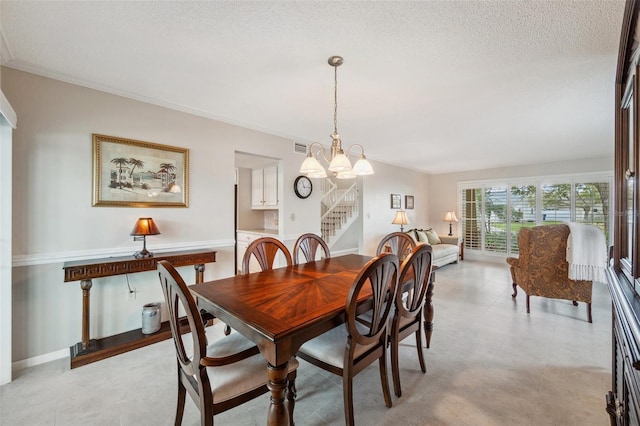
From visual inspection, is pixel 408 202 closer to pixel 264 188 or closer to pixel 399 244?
pixel 264 188

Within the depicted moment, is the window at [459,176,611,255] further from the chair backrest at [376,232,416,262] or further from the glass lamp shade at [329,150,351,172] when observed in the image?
the glass lamp shade at [329,150,351,172]

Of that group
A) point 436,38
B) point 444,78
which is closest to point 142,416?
point 436,38

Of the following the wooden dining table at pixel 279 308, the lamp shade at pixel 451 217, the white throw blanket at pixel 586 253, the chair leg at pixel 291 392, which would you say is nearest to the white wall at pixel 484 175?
the lamp shade at pixel 451 217

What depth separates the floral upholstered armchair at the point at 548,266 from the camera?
3.13 meters

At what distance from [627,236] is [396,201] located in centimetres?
508

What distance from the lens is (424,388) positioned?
6.37 feet

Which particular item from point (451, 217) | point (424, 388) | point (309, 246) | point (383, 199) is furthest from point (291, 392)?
point (451, 217)

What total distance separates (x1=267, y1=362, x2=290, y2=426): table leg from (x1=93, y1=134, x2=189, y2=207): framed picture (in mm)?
2369

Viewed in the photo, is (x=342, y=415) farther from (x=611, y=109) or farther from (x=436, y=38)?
(x=611, y=109)

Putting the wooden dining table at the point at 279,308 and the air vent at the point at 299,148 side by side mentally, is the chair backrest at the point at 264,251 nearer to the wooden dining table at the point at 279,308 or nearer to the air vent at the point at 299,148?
the wooden dining table at the point at 279,308

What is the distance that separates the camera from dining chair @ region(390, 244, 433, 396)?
1.77 metres

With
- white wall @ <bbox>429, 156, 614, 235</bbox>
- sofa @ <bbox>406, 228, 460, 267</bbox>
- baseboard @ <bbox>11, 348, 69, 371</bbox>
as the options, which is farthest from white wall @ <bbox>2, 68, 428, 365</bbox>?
white wall @ <bbox>429, 156, 614, 235</bbox>

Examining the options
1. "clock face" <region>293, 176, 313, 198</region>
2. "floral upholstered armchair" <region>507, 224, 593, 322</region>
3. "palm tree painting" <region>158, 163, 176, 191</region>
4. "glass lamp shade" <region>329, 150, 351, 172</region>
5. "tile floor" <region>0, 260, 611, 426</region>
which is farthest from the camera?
"clock face" <region>293, 176, 313, 198</region>

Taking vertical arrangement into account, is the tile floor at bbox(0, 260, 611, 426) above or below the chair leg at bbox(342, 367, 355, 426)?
below
